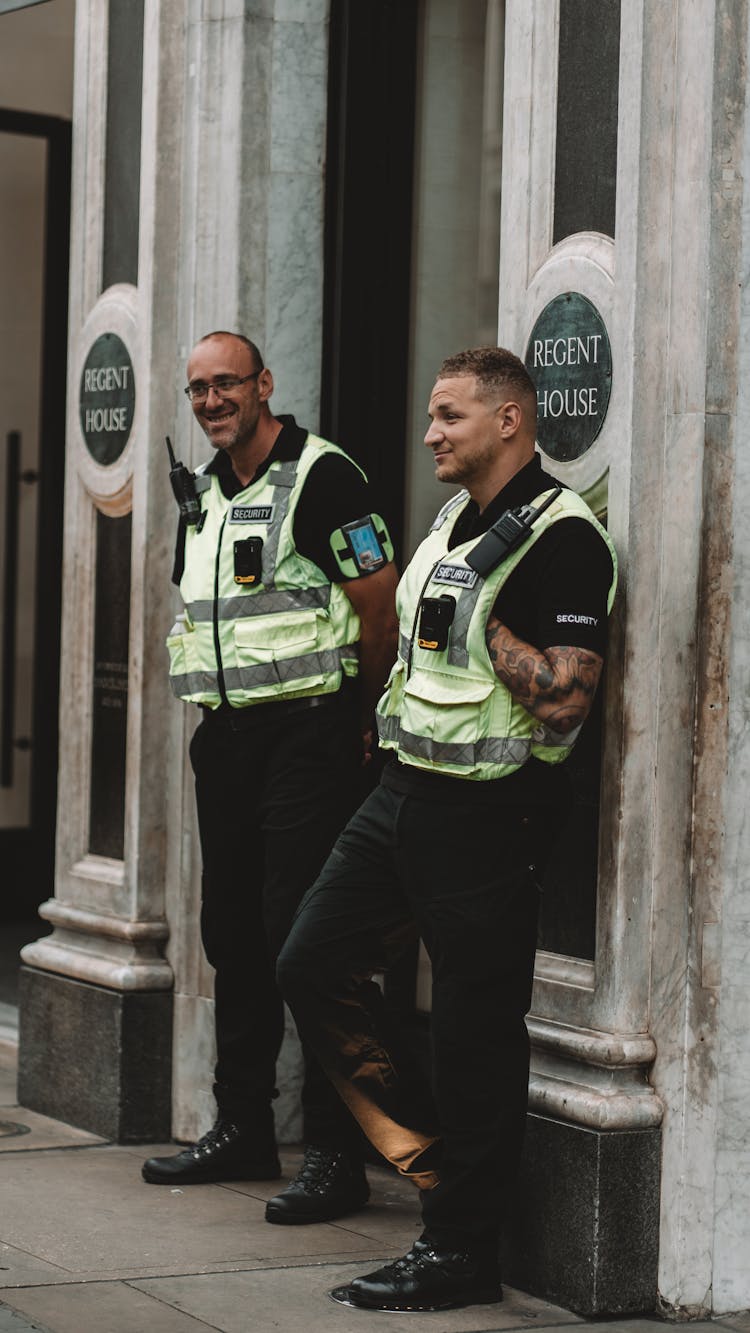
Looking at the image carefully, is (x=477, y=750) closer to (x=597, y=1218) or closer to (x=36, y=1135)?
(x=597, y=1218)

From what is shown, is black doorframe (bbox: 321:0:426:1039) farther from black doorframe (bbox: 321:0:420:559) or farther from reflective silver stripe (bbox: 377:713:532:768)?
reflective silver stripe (bbox: 377:713:532:768)

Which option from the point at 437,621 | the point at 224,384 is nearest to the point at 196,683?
the point at 224,384

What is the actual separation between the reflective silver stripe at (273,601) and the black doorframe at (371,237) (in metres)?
0.94

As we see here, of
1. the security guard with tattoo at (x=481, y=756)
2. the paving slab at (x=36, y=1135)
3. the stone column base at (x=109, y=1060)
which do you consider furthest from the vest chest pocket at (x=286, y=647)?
the paving slab at (x=36, y=1135)

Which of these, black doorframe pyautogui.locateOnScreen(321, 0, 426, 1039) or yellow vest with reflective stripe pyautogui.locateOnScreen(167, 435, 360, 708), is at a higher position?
black doorframe pyautogui.locateOnScreen(321, 0, 426, 1039)

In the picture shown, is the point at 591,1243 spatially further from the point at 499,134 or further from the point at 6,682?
the point at 6,682

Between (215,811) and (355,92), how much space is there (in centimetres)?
217

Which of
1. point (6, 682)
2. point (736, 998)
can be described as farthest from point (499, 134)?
point (6, 682)

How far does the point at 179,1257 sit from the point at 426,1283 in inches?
27.2

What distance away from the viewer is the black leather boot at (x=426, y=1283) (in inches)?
191

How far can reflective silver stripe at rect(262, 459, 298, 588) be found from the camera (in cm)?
571

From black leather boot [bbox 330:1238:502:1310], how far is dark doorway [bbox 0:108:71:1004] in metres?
6.06

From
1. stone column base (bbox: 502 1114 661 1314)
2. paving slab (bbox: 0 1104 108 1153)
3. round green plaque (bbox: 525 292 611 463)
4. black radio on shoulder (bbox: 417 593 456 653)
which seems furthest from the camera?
paving slab (bbox: 0 1104 108 1153)

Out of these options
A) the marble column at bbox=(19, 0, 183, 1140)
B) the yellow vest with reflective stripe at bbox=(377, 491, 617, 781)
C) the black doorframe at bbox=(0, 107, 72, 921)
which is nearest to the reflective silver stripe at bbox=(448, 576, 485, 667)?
the yellow vest with reflective stripe at bbox=(377, 491, 617, 781)
